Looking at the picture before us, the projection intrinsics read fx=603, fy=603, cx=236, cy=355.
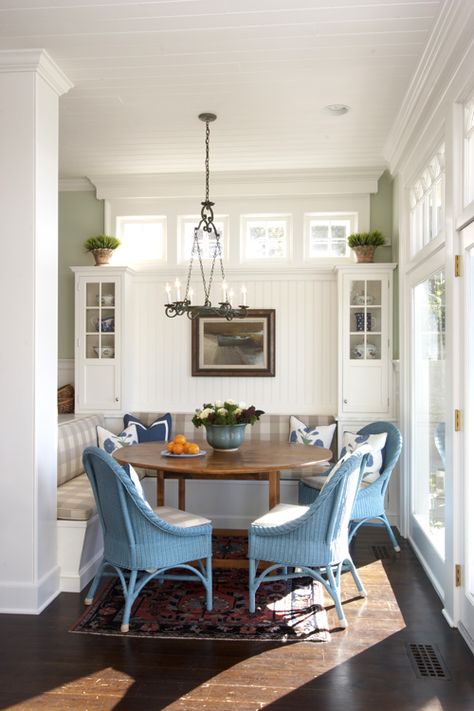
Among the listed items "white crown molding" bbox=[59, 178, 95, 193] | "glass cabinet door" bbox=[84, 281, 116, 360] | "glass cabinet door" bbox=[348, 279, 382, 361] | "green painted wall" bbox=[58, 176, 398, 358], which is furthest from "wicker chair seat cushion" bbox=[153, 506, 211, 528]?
"white crown molding" bbox=[59, 178, 95, 193]

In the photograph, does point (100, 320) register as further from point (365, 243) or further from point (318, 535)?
point (318, 535)

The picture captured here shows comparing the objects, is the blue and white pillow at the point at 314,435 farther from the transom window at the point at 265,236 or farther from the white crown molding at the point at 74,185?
the white crown molding at the point at 74,185

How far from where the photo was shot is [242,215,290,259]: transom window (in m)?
5.69

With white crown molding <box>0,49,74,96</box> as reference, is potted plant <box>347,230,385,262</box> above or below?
below

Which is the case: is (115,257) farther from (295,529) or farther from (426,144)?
(295,529)

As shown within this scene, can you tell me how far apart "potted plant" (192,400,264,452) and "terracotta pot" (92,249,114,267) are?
6.98 ft

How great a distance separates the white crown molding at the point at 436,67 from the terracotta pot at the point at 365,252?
0.98 meters

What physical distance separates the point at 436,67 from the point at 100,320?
3.42 metres

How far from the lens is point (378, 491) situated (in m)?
4.21

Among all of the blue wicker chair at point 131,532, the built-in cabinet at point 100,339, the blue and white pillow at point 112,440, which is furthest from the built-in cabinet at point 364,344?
the blue wicker chair at point 131,532

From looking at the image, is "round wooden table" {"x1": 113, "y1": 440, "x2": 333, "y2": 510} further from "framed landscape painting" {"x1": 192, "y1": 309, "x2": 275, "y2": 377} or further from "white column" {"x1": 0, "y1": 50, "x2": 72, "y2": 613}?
"framed landscape painting" {"x1": 192, "y1": 309, "x2": 275, "y2": 377}

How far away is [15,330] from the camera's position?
11.1ft

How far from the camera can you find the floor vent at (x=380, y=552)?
4266 millimetres

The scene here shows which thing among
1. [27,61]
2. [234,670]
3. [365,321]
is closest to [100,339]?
[365,321]
